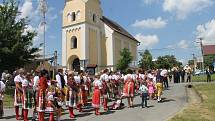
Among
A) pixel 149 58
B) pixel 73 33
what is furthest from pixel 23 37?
pixel 149 58

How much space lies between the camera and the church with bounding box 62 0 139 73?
198 feet

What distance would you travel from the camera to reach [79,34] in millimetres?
60719

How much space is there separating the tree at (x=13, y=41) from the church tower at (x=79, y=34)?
27689mm

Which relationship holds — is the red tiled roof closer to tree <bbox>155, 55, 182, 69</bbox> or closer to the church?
tree <bbox>155, 55, 182, 69</bbox>

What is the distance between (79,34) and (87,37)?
141cm

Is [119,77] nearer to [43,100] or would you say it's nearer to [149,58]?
[43,100]

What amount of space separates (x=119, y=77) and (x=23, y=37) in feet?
34.7

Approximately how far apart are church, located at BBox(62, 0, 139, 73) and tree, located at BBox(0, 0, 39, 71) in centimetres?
2746

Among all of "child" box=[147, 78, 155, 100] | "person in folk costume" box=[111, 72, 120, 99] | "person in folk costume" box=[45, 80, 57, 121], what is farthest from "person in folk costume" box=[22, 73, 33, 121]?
"child" box=[147, 78, 155, 100]

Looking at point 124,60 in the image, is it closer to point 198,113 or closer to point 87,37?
point 87,37

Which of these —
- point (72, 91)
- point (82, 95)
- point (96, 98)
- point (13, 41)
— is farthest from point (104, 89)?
point (13, 41)

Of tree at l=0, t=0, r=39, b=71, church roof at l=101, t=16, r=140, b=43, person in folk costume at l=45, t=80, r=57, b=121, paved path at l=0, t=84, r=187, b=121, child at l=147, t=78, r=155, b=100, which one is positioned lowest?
paved path at l=0, t=84, r=187, b=121

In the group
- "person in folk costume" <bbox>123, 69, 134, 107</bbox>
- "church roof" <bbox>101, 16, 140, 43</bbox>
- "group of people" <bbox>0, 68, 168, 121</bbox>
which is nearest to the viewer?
"group of people" <bbox>0, 68, 168, 121</bbox>

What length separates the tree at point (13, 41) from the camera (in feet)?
97.9
